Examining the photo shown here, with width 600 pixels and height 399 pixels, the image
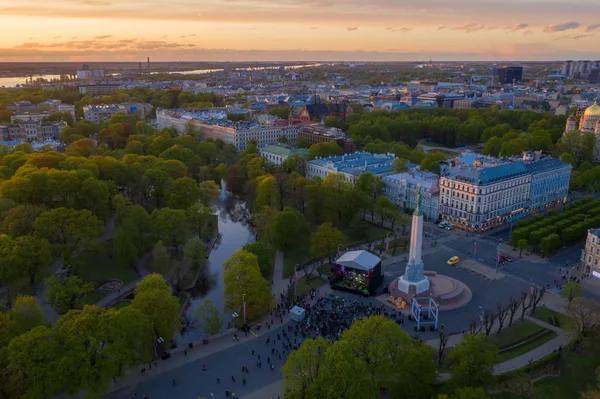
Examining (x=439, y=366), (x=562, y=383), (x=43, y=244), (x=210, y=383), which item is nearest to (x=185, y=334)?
(x=210, y=383)

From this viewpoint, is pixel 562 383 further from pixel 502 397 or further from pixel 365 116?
pixel 365 116

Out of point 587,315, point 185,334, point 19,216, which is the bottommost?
point 185,334

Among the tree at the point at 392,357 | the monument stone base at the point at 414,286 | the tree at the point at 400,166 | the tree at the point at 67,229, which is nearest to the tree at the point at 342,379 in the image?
the tree at the point at 392,357

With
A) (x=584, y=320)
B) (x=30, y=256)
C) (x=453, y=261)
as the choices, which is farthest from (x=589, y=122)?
(x=30, y=256)

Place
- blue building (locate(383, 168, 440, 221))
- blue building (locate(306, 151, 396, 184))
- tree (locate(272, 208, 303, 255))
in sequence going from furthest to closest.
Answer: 1. blue building (locate(306, 151, 396, 184))
2. blue building (locate(383, 168, 440, 221))
3. tree (locate(272, 208, 303, 255))

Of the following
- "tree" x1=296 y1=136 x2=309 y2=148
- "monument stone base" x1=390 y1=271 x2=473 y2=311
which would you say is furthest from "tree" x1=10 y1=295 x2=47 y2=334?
"tree" x1=296 y1=136 x2=309 y2=148

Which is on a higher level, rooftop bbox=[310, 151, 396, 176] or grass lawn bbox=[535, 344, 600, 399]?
rooftop bbox=[310, 151, 396, 176]

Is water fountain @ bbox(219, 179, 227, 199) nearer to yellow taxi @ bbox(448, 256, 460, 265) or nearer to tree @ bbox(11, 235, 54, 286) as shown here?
tree @ bbox(11, 235, 54, 286)
